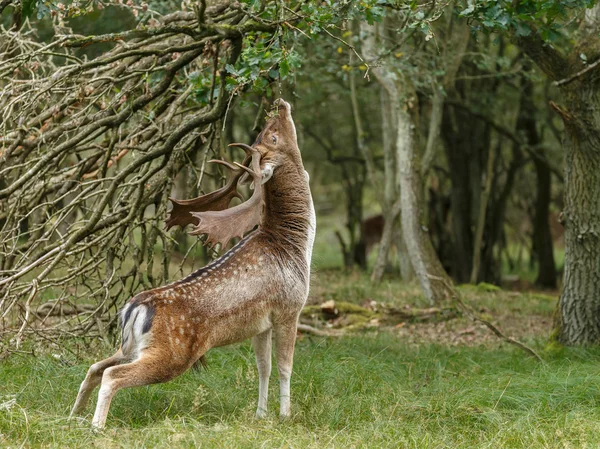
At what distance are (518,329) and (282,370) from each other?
18.5ft

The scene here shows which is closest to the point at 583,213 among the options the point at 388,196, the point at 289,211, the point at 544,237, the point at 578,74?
the point at 578,74

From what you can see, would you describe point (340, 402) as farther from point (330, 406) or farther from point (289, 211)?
point (289, 211)

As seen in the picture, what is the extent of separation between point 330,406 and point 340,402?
0.46 ft

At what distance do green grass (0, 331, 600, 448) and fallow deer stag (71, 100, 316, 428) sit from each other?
0.92 ft

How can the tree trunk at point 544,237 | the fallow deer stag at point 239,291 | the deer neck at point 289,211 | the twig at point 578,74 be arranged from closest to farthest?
the fallow deer stag at point 239,291
the deer neck at point 289,211
the twig at point 578,74
the tree trunk at point 544,237

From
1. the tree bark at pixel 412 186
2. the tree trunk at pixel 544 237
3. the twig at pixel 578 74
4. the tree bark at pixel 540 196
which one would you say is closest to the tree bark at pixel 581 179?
the twig at pixel 578 74

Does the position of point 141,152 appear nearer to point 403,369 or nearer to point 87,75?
point 87,75

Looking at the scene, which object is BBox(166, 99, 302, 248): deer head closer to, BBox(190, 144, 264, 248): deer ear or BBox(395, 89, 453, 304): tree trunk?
BBox(190, 144, 264, 248): deer ear

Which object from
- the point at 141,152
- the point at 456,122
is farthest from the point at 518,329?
the point at 456,122

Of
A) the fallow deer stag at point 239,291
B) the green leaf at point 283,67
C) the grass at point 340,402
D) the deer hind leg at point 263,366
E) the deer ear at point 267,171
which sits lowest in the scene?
the grass at point 340,402

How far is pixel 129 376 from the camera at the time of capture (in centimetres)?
510

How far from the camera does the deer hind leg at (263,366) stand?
5.99 m

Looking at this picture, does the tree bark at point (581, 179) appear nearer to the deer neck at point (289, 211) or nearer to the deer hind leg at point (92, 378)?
the deer neck at point (289, 211)

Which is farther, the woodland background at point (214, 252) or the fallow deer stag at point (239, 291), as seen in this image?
the woodland background at point (214, 252)
